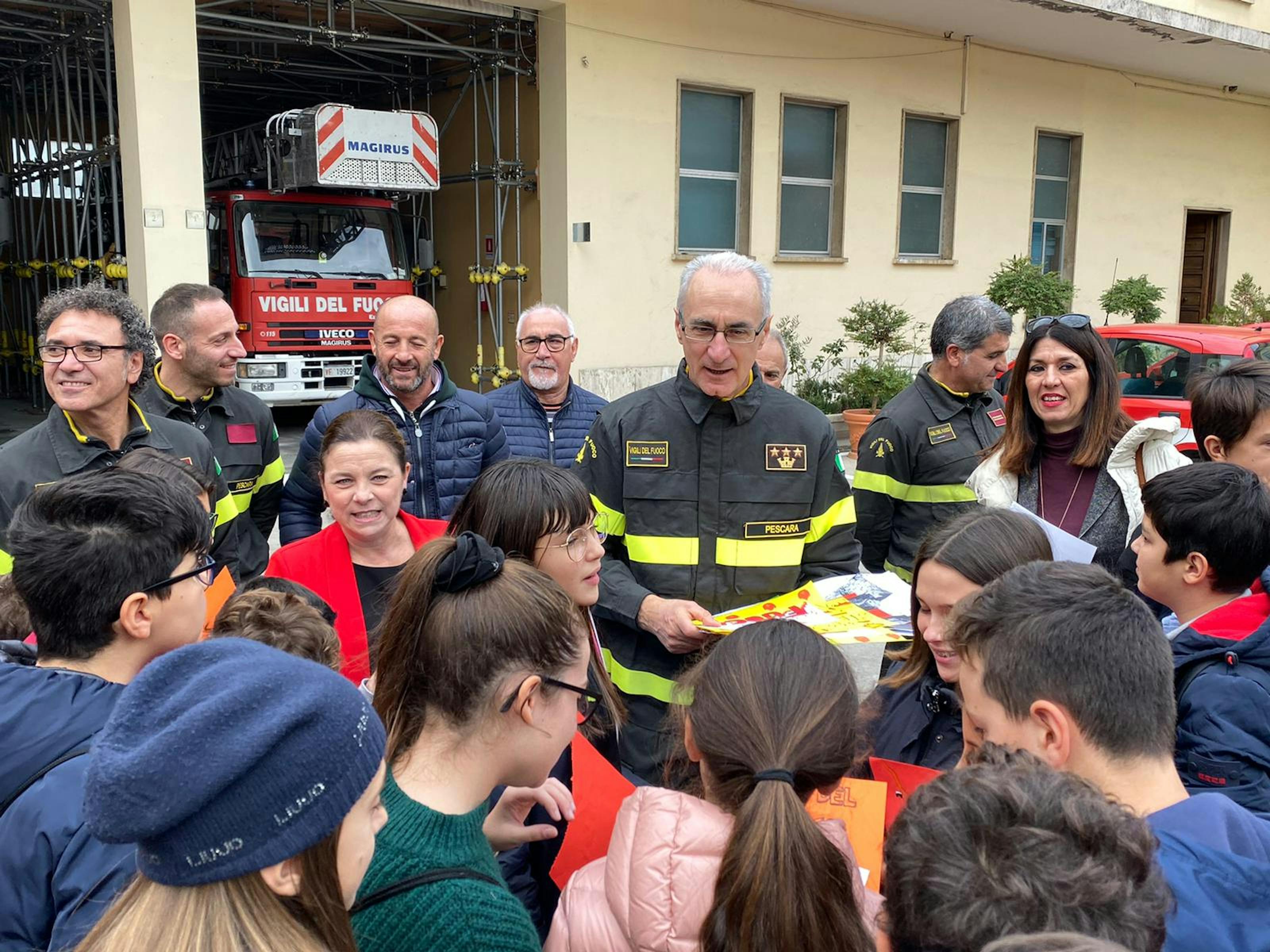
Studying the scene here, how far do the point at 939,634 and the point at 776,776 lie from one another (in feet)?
3.06

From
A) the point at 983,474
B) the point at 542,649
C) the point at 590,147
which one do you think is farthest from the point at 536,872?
the point at 590,147

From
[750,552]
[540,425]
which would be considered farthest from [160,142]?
[750,552]

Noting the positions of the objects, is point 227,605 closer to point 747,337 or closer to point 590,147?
point 747,337

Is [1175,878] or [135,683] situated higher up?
[135,683]

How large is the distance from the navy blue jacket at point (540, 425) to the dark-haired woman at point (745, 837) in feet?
11.4

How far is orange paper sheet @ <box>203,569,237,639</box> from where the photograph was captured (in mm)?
2703

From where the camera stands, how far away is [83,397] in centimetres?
309

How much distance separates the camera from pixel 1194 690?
6.41 feet

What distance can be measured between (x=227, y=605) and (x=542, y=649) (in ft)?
3.34

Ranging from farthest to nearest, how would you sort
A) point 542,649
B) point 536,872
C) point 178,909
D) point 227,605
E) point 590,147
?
point 590,147
point 227,605
point 536,872
point 542,649
point 178,909

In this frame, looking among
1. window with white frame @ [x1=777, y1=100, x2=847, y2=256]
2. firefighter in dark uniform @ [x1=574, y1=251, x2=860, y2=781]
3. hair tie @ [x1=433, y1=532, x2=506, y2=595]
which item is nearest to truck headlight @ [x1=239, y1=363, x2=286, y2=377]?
window with white frame @ [x1=777, y1=100, x2=847, y2=256]

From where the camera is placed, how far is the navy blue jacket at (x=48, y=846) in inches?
58.2

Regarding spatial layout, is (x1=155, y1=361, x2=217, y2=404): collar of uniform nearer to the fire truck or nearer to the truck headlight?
the fire truck

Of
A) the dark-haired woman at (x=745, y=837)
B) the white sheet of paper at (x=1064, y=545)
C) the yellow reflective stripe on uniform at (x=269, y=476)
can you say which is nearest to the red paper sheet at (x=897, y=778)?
the dark-haired woman at (x=745, y=837)
